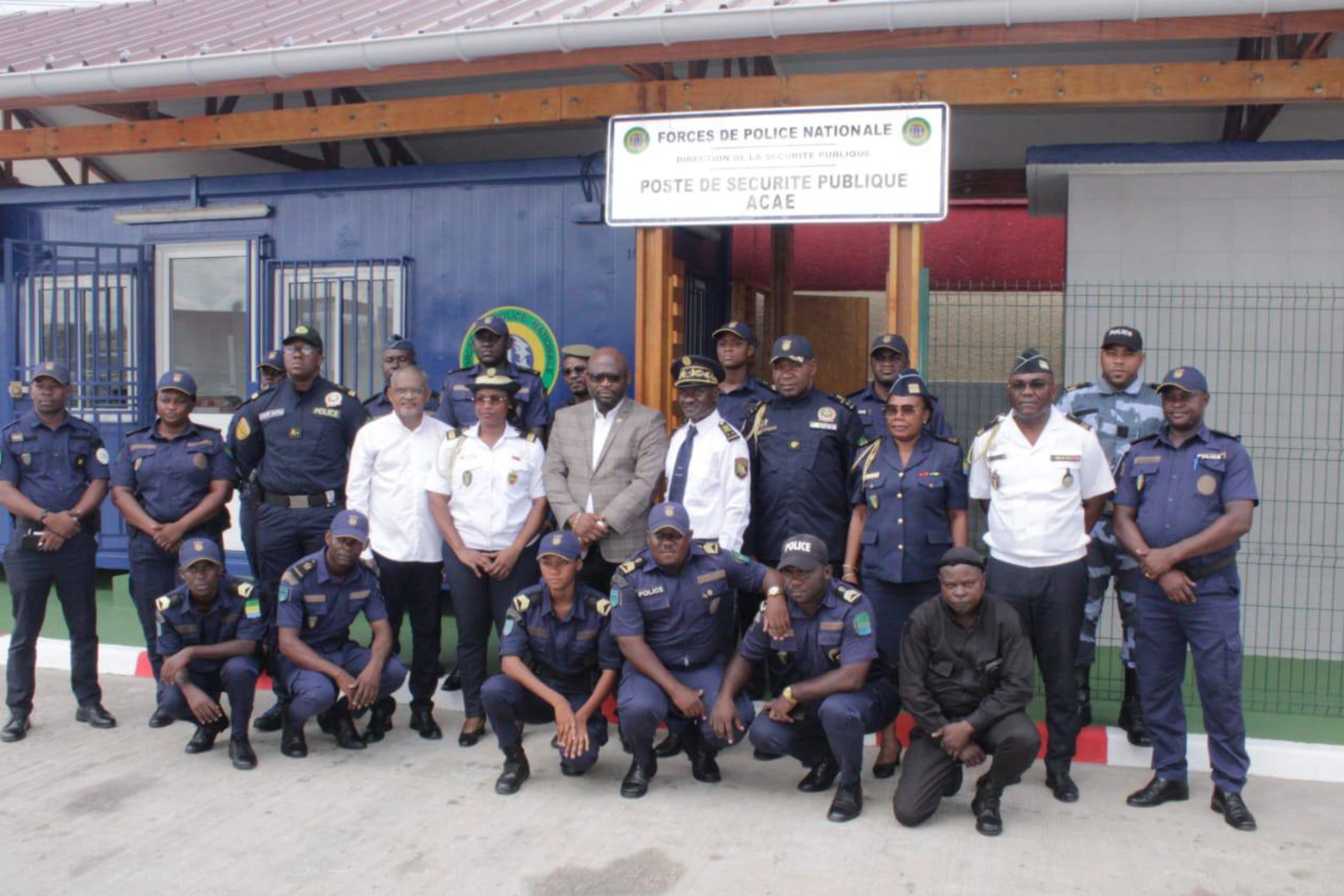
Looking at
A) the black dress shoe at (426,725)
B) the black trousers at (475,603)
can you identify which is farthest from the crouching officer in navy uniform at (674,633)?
the black dress shoe at (426,725)

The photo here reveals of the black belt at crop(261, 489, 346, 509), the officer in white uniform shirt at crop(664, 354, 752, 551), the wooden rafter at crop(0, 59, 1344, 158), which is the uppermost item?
the wooden rafter at crop(0, 59, 1344, 158)

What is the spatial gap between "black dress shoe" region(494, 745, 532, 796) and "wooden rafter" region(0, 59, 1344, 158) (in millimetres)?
3159

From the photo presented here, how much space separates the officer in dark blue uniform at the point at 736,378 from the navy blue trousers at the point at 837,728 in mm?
1445

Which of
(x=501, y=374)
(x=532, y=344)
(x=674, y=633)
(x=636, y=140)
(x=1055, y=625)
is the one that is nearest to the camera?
(x=1055, y=625)

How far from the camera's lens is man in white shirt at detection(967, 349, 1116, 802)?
4641mm

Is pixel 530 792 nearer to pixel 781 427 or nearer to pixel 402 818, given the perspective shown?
pixel 402 818

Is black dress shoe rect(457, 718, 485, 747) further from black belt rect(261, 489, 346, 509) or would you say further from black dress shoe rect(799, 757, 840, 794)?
black dress shoe rect(799, 757, 840, 794)

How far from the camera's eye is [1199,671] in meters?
4.54

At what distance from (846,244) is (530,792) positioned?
697cm

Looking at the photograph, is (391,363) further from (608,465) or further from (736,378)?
(736,378)

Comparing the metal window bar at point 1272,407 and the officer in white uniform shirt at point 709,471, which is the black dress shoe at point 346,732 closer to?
the officer in white uniform shirt at point 709,471

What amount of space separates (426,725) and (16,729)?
188 centimetres

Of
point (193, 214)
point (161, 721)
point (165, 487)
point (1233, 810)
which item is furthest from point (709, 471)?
point (193, 214)

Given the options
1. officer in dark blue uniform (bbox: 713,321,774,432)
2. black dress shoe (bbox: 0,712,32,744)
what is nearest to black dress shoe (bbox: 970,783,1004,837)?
officer in dark blue uniform (bbox: 713,321,774,432)
